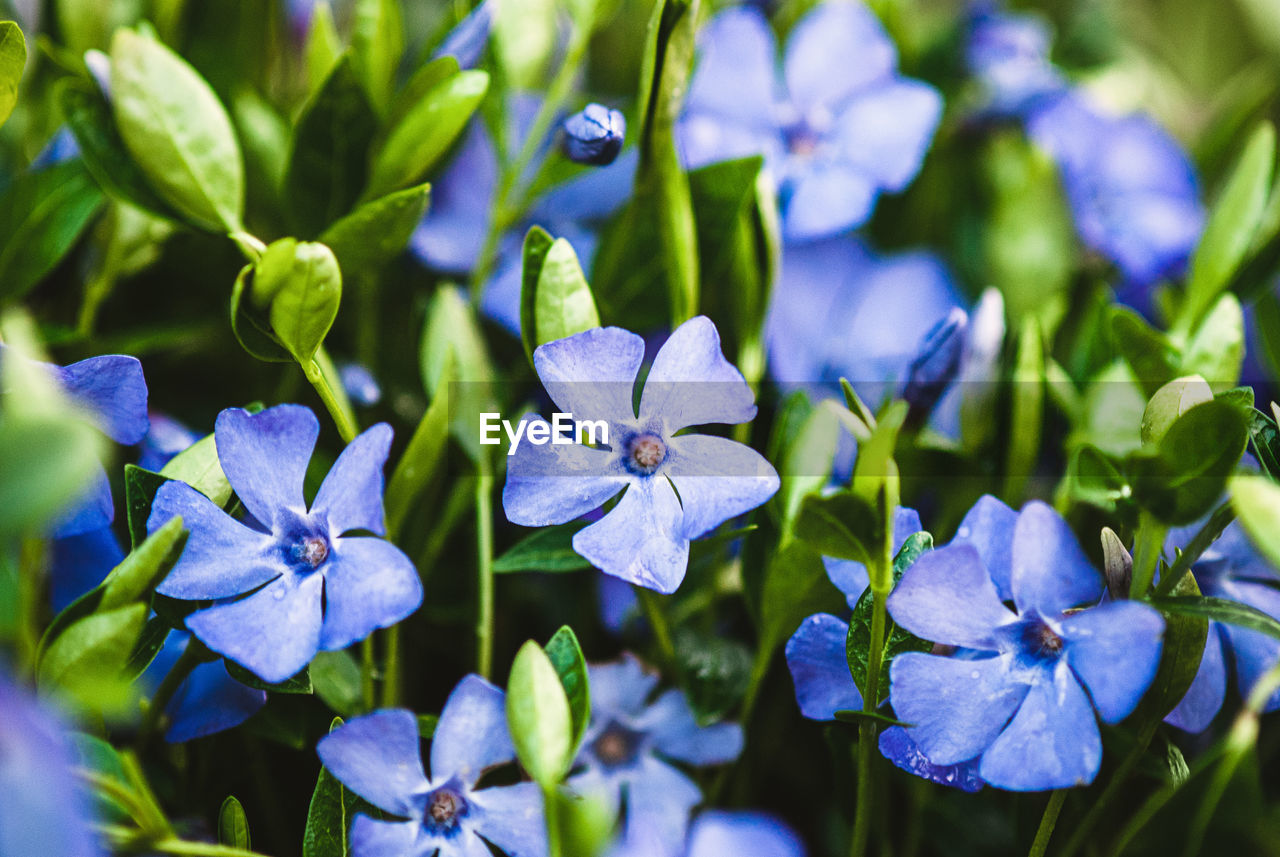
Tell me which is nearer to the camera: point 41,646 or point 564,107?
point 41,646

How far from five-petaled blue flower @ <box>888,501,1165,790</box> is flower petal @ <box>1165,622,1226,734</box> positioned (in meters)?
0.06

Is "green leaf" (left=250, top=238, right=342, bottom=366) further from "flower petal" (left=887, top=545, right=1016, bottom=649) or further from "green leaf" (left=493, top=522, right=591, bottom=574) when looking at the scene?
"flower petal" (left=887, top=545, right=1016, bottom=649)

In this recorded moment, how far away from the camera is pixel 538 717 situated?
1.30 feet

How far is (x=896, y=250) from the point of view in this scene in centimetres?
85

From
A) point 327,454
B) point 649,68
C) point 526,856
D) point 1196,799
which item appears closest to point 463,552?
point 327,454

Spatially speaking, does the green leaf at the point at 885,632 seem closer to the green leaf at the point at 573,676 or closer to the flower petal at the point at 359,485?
the green leaf at the point at 573,676

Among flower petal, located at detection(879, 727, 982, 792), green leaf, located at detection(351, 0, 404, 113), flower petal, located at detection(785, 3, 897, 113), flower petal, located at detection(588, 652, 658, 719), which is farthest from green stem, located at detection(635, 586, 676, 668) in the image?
flower petal, located at detection(785, 3, 897, 113)

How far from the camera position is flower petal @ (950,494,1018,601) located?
47 centimetres

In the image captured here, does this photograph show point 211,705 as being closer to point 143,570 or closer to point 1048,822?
point 143,570

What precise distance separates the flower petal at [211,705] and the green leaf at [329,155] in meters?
0.28

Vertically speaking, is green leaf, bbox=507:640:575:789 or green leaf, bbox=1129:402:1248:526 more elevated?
green leaf, bbox=1129:402:1248:526

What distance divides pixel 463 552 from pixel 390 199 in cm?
26

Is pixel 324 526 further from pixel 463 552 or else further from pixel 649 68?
pixel 649 68

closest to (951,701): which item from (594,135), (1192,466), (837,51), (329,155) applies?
(1192,466)
